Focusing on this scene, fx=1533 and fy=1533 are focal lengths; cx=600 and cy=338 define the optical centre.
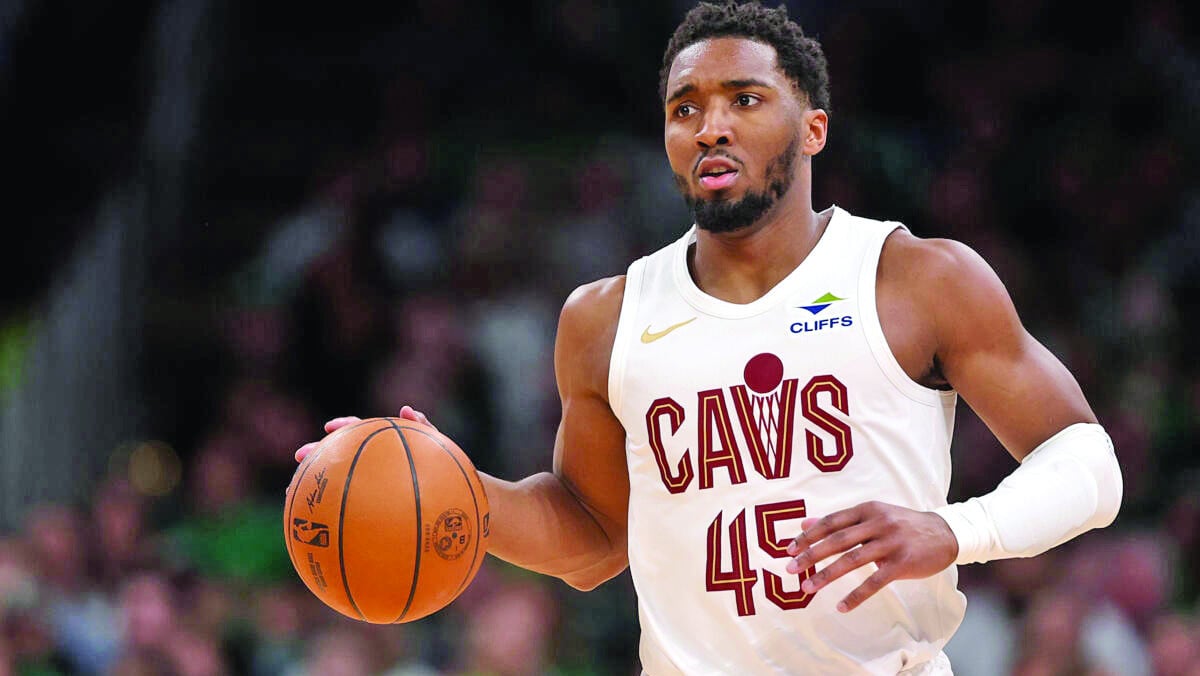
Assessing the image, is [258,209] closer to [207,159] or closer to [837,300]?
[207,159]

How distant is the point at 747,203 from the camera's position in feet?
11.8

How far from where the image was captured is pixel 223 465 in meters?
7.57

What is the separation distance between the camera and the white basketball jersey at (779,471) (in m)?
3.37

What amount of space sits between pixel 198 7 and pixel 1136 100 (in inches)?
202

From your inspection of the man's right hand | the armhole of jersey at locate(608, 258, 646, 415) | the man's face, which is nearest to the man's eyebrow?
the man's face

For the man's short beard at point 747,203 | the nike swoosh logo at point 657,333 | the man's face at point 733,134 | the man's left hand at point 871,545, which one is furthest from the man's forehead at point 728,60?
the man's left hand at point 871,545

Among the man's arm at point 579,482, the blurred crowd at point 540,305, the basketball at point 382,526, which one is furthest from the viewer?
the blurred crowd at point 540,305

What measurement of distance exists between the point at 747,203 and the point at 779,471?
0.65 meters

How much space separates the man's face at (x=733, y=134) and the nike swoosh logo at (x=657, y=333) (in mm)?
229

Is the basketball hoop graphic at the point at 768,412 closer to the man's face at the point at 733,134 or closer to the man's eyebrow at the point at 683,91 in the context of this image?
the man's face at the point at 733,134

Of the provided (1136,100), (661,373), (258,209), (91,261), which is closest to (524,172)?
(258,209)

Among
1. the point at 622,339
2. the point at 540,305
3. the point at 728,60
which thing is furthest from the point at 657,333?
the point at 540,305

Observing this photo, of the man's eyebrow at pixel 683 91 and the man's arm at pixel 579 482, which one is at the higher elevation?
the man's eyebrow at pixel 683 91

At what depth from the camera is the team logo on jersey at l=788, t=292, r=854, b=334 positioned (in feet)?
11.3
